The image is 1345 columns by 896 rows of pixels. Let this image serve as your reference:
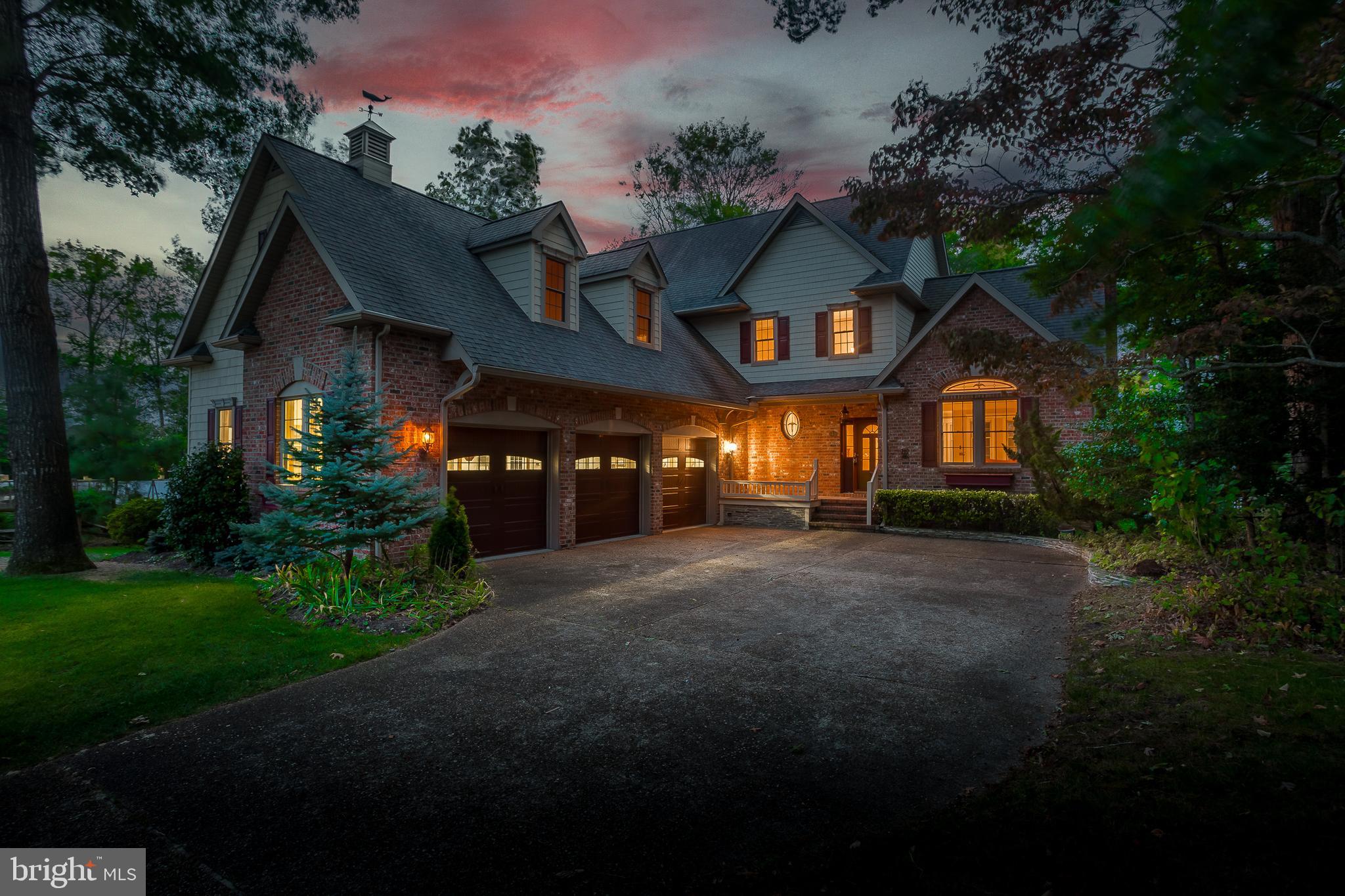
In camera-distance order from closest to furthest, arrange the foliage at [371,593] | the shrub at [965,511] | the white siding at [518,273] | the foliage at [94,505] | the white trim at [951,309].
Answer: the foliage at [371,593] < the white siding at [518,273] < the shrub at [965,511] < the white trim at [951,309] < the foliage at [94,505]

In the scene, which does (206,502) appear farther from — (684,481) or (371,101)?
(684,481)

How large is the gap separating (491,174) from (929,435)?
890 inches

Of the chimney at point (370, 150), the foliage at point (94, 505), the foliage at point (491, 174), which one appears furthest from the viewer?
the foliage at point (491, 174)

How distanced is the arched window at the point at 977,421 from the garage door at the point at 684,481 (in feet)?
19.7

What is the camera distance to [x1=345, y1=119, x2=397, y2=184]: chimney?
13.8 m

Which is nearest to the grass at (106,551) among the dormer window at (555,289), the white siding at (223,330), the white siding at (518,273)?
the white siding at (223,330)

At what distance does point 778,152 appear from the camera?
3012 centimetres

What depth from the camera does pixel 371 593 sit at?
27.3ft

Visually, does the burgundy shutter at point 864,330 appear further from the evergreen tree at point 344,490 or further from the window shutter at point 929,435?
the evergreen tree at point 344,490

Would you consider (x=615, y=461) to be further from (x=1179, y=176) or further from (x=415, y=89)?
(x=1179, y=176)

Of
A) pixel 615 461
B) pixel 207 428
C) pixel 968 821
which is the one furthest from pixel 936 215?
pixel 207 428

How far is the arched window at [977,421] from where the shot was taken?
49.9 feet

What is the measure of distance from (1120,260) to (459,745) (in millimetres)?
6387

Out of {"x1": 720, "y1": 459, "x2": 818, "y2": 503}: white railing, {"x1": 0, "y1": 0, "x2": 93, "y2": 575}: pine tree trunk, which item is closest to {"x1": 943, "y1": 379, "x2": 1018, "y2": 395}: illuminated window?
{"x1": 720, "y1": 459, "x2": 818, "y2": 503}: white railing
